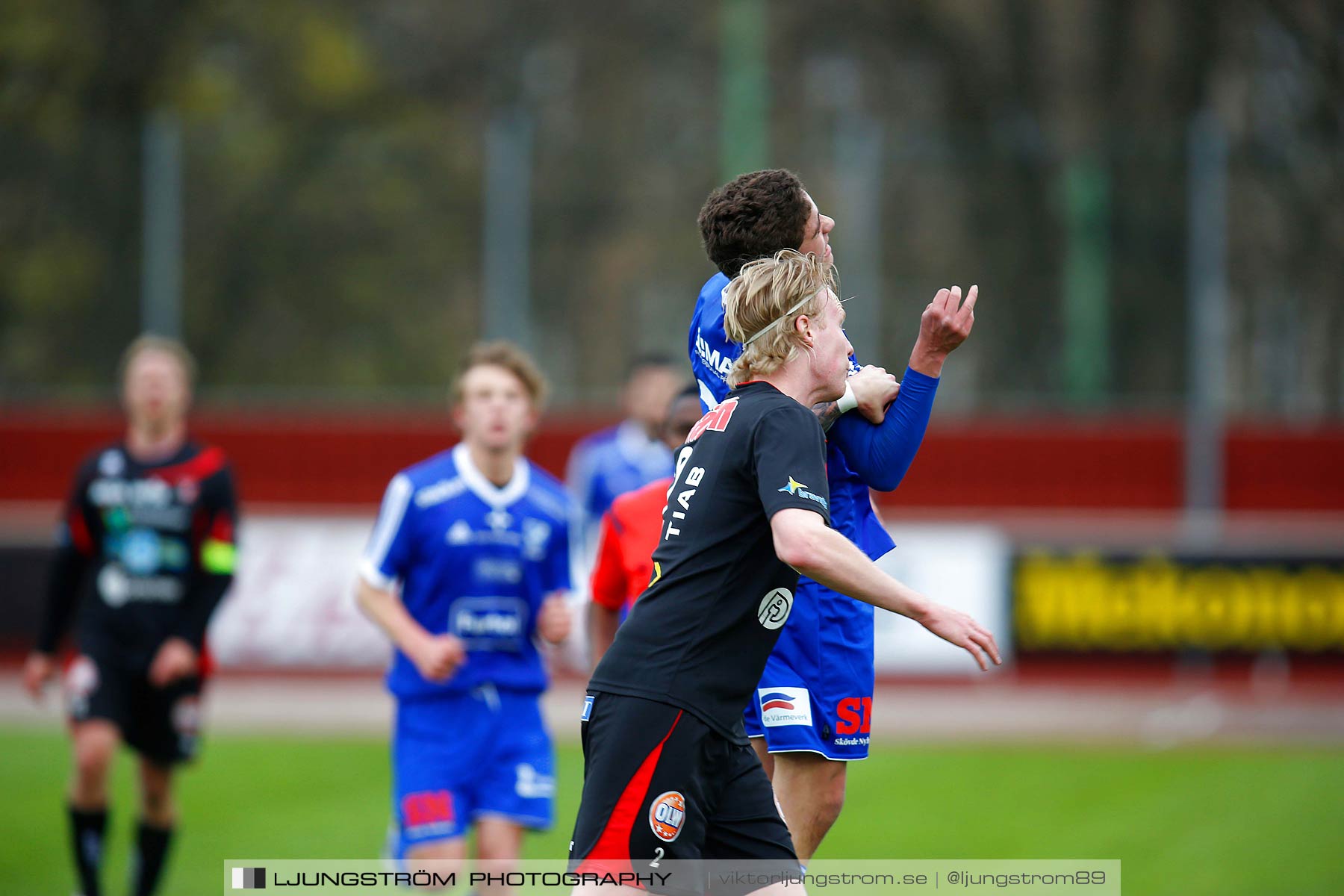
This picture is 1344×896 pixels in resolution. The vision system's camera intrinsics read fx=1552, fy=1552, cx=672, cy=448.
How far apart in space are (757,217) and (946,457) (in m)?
12.6

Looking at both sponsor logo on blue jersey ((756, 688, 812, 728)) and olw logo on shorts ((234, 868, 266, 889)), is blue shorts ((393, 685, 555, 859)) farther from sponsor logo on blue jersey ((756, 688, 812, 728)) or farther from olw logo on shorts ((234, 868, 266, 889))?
sponsor logo on blue jersey ((756, 688, 812, 728))

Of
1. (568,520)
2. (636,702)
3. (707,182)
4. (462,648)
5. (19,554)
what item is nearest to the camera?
(636,702)

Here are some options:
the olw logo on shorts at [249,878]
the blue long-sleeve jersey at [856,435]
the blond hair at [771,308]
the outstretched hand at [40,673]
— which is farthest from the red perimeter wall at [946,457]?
the blond hair at [771,308]

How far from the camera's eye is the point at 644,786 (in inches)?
148

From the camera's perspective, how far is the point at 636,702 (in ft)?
12.4

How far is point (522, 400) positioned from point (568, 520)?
590 mm

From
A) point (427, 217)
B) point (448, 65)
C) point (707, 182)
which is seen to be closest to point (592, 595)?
point (427, 217)

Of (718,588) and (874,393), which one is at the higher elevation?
(874,393)

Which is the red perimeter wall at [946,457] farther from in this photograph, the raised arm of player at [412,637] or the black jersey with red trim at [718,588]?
the black jersey with red trim at [718,588]

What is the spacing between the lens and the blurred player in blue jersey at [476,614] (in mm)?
5832

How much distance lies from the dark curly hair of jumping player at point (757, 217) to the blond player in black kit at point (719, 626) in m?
0.32

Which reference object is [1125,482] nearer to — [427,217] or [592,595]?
[427,217]

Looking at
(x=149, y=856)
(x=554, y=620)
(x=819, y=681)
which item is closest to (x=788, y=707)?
(x=819, y=681)

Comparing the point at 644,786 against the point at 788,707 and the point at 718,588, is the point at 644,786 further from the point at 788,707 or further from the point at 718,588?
the point at 788,707
